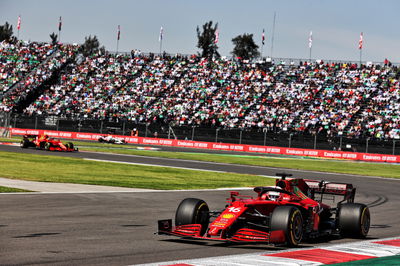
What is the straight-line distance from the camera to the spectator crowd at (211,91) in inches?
2395

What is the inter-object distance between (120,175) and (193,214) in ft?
49.4

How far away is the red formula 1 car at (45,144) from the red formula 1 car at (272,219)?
103 ft

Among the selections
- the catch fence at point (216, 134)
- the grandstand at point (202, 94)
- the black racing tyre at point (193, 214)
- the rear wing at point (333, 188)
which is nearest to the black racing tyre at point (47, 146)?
the catch fence at point (216, 134)

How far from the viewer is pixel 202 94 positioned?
69438 millimetres

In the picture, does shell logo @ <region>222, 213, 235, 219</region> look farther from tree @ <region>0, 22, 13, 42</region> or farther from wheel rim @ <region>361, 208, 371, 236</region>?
tree @ <region>0, 22, 13, 42</region>

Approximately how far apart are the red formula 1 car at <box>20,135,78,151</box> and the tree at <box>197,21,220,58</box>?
206 ft

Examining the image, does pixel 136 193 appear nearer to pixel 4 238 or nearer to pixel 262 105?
pixel 4 238

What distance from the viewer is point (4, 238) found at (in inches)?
382

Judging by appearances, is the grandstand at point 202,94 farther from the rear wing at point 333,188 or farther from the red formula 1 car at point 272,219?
the red formula 1 car at point 272,219

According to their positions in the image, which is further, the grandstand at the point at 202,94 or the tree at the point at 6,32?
the tree at the point at 6,32

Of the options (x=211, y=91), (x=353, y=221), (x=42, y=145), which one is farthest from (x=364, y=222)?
(x=211, y=91)

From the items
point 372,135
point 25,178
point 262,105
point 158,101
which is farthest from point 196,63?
point 25,178

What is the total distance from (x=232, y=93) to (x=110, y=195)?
5175 cm

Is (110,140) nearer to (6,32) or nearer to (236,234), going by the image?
(236,234)
